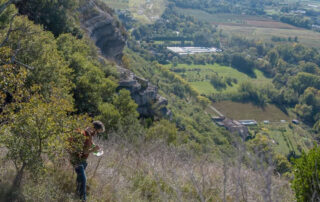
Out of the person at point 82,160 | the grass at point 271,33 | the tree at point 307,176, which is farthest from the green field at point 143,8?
the tree at point 307,176

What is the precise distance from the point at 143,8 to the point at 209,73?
2634 inches

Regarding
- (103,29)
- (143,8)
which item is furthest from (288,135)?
(143,8)

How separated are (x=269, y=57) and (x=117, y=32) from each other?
3808 inches

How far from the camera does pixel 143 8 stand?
154 meters

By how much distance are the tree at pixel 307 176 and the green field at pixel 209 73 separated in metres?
84.4

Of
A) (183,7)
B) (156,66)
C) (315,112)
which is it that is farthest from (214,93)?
(183,7)

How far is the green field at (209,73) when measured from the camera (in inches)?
3740

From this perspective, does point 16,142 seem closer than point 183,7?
Yes

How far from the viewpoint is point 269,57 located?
128 meters

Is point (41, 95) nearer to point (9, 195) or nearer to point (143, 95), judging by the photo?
point (9, 195)

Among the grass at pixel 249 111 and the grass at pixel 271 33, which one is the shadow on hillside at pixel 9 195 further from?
the grass at pixel 271 33

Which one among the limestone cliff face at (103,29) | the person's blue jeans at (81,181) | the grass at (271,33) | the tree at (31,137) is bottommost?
the grass at (271,33)

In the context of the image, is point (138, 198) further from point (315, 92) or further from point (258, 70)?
point (258, 70)

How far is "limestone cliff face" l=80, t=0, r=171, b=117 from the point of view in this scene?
36.9 m
